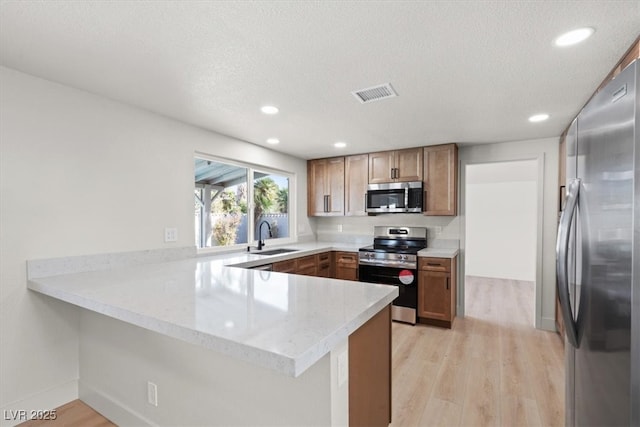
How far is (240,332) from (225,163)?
280 centimetres

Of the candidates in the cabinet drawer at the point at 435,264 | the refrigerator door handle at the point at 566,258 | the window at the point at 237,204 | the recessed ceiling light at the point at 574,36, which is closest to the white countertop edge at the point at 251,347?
the refrigerator door handle at the point at 566,258

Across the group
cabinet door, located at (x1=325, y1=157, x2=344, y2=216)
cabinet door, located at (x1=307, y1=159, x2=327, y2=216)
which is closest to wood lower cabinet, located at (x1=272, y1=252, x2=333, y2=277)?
cabinet door, located at (x1=325, y1=157, x2=344, y2=216)

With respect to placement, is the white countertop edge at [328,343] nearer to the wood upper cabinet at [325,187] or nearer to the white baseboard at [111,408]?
the white baseboard at [111,408]

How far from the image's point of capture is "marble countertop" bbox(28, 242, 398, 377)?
3.24 ft

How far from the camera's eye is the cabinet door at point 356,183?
14.4 ft

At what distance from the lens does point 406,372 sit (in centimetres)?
253

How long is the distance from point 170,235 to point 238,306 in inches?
69.6

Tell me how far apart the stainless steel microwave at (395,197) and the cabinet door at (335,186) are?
19.1 inches

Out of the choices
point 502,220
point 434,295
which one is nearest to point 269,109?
point 434,295

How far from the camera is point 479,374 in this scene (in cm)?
248

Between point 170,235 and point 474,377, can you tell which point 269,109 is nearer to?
point 170,235

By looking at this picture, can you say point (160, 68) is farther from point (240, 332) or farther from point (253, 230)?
point (253, 230)

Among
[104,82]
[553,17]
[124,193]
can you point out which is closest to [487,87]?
[553,17]

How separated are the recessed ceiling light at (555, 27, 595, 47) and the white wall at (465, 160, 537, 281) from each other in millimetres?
4619
